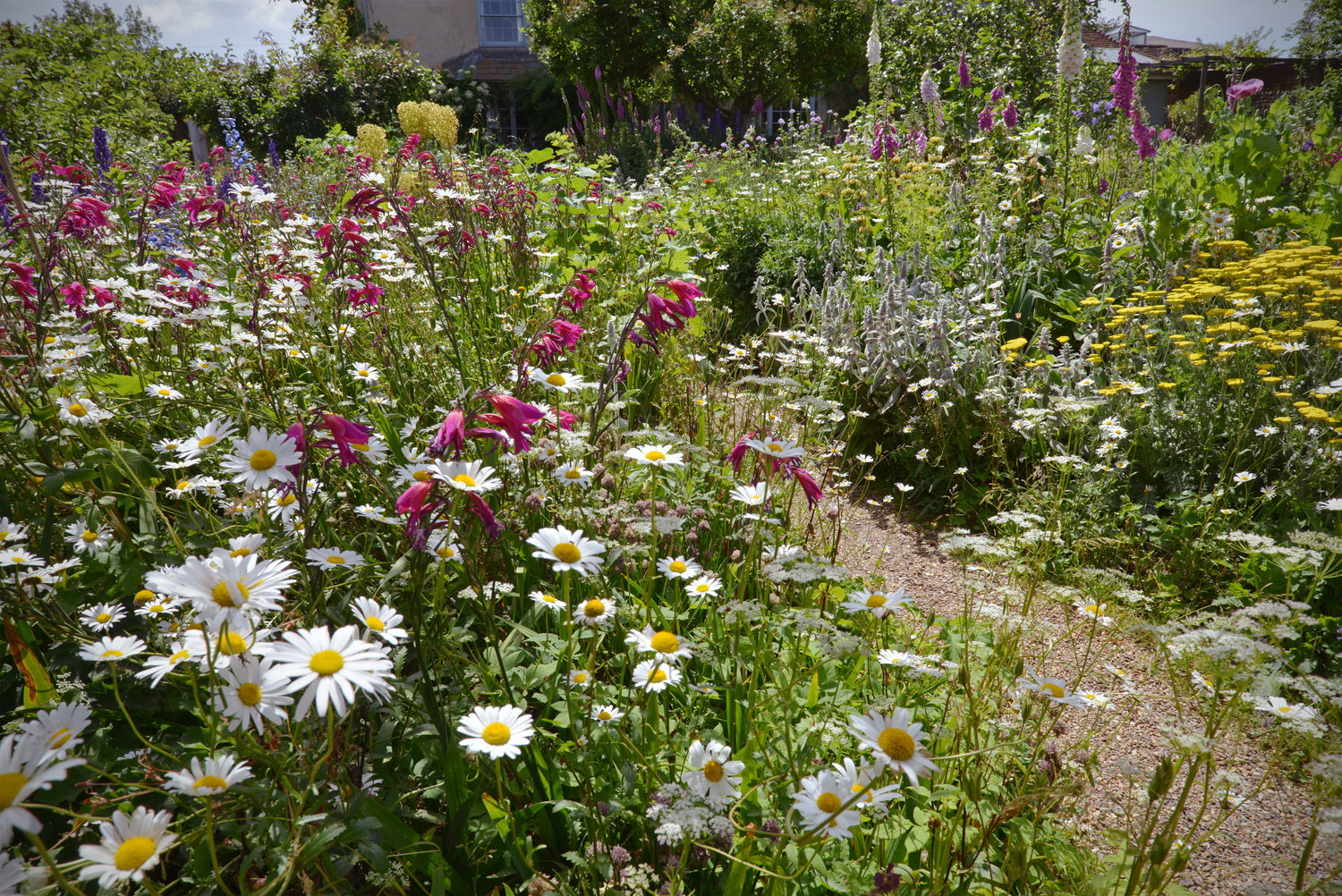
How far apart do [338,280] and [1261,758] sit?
10.8 feet

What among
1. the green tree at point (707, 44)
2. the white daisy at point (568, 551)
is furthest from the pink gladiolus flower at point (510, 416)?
the green tree at point (707, 44)

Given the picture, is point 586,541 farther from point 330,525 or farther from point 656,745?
point 330,525

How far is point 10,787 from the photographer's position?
0.74 meters

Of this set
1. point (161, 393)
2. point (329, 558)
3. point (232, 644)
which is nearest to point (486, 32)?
point (161, 393)

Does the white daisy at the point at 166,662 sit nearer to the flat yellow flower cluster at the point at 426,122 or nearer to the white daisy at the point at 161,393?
the white daisy at the point at 161,393

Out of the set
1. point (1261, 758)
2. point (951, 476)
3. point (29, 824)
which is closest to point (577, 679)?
point (29, 824)

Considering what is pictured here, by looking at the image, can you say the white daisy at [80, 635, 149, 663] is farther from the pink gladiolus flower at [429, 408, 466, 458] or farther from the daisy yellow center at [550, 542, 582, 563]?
the daisy yellow center at [550, 542, 582, 563]

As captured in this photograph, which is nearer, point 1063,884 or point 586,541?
point 586,541

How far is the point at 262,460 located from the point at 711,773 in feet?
3.04

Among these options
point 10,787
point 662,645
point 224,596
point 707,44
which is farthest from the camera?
point 707,44

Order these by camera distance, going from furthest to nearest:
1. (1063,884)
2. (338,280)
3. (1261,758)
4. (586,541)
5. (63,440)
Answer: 1. (338,280)
2. (1261,758)
3. (63,440)
4. (1063,884)
5. (586,541)

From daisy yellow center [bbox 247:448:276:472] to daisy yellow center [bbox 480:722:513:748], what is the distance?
57 cm

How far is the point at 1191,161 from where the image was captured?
5.41 m

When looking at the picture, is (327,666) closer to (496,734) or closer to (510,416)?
(496,734)
